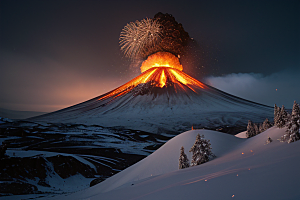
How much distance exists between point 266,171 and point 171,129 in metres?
43.9

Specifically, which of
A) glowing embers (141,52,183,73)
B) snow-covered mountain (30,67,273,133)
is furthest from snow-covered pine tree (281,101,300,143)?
glowing embers (141,52,183,73)

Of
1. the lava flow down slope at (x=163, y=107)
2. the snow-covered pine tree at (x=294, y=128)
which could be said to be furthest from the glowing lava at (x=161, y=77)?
the snow-covered pine tree at (x=294, y=128)

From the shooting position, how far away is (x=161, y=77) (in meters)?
89.3

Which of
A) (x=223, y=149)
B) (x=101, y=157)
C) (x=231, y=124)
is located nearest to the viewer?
(x=223, y=149)

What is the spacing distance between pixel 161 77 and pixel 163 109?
26963 millimetres

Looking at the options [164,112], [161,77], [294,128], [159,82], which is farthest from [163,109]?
[294,128]

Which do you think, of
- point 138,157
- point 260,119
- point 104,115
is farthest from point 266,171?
point 260,119

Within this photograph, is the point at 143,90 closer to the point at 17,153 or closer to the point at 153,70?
the point at 153,70

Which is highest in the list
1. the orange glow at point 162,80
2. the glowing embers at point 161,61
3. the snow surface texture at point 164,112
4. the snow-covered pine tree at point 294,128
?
the glowing embers at point 161,61

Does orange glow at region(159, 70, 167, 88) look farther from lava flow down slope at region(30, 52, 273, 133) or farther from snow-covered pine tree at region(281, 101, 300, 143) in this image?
snow-covered pine tree at region(281, 101, 300, 143)

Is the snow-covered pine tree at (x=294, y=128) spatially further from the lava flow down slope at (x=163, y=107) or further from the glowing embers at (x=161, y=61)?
the glowing embers at (x=161, y=61)

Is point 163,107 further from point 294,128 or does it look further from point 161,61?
point 294,128

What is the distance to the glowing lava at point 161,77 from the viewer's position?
8606 centimetres

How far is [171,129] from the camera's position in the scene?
4800cm
